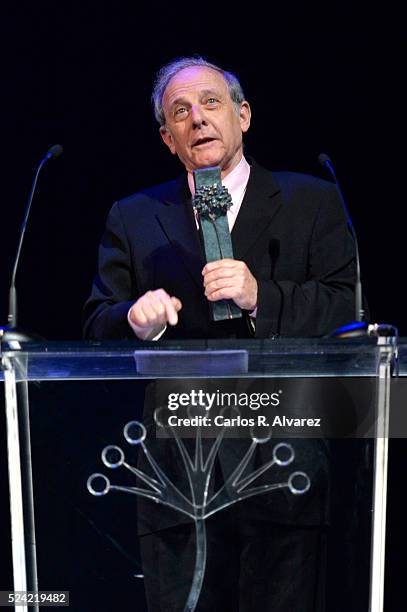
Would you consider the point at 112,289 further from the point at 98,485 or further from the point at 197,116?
the point at 98,485

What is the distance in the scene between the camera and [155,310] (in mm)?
2240

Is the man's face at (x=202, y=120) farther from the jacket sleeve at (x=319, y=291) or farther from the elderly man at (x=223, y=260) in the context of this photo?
the jacket sleeve at (x=319, y=291)

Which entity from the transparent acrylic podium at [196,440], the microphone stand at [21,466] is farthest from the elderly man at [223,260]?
the microphone stand at [21,466]

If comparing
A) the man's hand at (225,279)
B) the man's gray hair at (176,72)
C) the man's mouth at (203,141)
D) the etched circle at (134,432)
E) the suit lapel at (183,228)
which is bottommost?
the etched circle at (134,432)

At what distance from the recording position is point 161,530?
6.44ft

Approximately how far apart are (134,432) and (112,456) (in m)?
0.07

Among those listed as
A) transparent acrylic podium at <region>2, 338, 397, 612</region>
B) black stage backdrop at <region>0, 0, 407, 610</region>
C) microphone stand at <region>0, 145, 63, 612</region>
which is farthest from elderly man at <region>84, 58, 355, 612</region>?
black stage backdrop at <region>0, 0, 407, 610</region>

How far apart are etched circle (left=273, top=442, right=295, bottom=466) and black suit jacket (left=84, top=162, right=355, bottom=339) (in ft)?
1.98

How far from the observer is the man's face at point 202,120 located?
2717 millimetres

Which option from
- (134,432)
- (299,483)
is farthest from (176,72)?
(299,483)

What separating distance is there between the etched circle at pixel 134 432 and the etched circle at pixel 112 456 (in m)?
0.03

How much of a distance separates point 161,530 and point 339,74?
2003mm

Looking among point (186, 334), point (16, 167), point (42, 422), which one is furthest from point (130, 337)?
point (16, 167)

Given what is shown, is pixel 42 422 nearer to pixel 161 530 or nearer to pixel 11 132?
pixel 161 530
